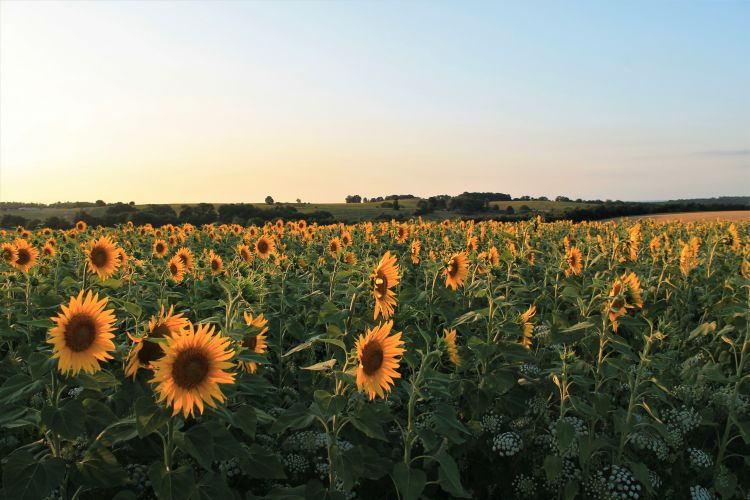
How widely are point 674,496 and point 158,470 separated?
4423 mm

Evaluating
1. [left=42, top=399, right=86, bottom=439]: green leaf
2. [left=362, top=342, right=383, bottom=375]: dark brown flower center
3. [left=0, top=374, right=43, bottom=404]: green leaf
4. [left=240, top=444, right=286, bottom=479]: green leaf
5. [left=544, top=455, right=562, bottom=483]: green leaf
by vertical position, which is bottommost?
[left=544, top=455, right=562, bottom=483]: green leaf

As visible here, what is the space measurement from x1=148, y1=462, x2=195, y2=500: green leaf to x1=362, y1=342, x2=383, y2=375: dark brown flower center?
1112 millimetres

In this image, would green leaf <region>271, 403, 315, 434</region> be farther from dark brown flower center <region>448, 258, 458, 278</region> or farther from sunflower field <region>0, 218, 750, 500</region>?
dark brown flower center <region>448, 258, 458, 278</region>

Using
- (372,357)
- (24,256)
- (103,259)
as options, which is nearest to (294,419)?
(372,357)

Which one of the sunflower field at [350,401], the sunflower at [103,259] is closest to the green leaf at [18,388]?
the sunflower field at [350,401]

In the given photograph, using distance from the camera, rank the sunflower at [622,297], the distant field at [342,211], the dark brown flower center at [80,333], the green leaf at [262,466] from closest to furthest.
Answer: the dark brown flower center at [80,333]
the green leaf at [262,466]
the sunflower at [622,297]
the distant field at [342,211]

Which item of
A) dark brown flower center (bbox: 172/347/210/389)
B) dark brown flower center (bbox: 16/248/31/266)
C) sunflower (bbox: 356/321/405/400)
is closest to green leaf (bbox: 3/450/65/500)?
dark brown flower center (bbox: 172/347/210/389)

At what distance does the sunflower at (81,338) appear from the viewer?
9.54ft

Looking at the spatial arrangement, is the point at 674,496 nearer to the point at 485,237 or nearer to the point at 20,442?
the point at 20,442

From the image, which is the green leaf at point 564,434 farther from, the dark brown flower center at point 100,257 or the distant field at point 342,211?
the distant field at point 342,211

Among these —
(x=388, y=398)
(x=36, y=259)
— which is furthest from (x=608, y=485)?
(x=36, y=259)

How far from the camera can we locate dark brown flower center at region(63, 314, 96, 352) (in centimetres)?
294

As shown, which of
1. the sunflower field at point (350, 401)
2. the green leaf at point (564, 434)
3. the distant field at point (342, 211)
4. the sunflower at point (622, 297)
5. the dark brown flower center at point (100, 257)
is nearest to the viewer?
the sunflower field at point (350, 401)

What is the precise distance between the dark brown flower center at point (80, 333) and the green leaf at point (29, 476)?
2.00 ft
